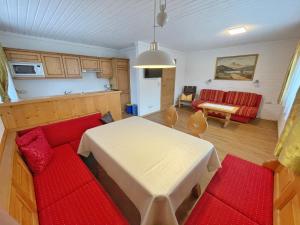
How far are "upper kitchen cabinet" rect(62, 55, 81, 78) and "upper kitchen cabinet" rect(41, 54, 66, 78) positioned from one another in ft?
0.30

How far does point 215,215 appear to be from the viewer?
0.95 m

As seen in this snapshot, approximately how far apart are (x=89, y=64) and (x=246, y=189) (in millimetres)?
4268

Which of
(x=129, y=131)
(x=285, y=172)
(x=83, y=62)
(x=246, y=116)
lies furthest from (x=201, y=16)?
(x=83, y=62)

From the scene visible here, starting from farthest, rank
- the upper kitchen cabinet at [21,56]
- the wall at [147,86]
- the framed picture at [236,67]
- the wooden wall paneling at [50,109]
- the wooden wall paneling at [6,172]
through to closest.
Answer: the framed picture at [236,67], the wall at [147,86], the upper kitchen cabinet at [21,56], the wooden wall paneling at [50,109], the wooden wall paneling at [6,172]

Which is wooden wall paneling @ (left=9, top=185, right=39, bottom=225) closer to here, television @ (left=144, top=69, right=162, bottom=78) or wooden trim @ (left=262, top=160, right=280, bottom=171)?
wooden trim @ (left=262, top=160, right=280, bottom=171)

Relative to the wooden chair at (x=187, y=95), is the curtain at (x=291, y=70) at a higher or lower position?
higher

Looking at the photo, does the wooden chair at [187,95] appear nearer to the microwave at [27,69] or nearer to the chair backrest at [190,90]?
the chair backrest at [190,90]

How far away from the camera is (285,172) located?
1125 millimetres

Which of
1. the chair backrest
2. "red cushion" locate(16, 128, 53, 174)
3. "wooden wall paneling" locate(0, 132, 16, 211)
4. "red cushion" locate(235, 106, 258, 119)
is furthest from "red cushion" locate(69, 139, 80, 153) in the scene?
the chair backrest

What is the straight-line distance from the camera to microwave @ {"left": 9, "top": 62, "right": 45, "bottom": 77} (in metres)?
2.67

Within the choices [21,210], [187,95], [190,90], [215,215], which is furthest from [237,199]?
[190,90]

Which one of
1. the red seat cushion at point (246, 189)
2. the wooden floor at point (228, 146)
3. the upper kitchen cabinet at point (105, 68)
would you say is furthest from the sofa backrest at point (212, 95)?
the red seat cushion at point (246, 189)

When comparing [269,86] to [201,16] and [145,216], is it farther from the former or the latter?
[145,216]

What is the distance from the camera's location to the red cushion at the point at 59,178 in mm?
1093
